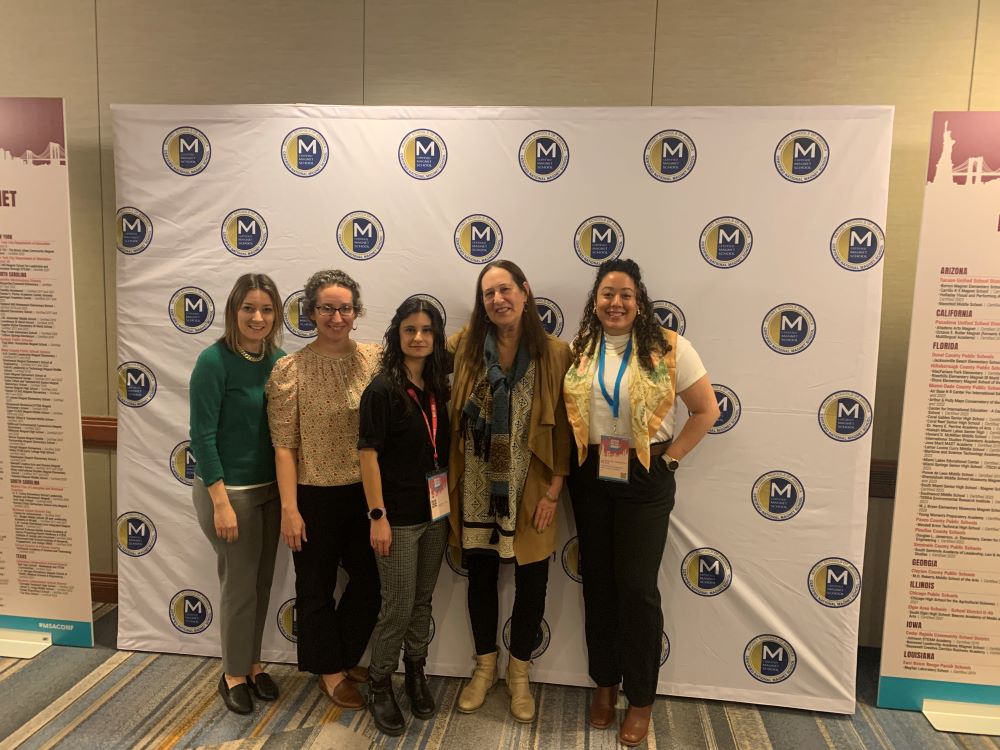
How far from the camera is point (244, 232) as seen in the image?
8.26 feet

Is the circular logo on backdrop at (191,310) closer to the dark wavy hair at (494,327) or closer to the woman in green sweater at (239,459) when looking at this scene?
the woman in green sweater at (239,459)

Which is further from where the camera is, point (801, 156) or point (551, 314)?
point (551, 314)

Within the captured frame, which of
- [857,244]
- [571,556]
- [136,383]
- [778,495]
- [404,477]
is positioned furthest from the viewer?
[136,383]

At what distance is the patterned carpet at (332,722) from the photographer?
2207 millimetres

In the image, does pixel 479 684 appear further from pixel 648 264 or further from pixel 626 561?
pixel 648 264

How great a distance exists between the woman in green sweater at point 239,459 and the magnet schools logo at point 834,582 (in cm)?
206

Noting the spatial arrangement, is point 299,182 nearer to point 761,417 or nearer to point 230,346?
point 230,346

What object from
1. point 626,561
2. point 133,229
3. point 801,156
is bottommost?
point 626,561

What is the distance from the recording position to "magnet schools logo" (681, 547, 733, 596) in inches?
95.6

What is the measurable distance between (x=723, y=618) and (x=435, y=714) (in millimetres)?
1169

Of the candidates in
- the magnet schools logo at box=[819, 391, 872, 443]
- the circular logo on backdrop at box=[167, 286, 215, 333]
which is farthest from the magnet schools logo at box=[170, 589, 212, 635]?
the magnet schools logo at box=[819, 391, 872, 443]

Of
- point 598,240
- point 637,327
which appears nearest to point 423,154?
point 598,240

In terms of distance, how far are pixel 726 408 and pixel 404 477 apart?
4.05 ft

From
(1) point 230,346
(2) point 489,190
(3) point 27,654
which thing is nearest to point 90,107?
(1) point 230,346
